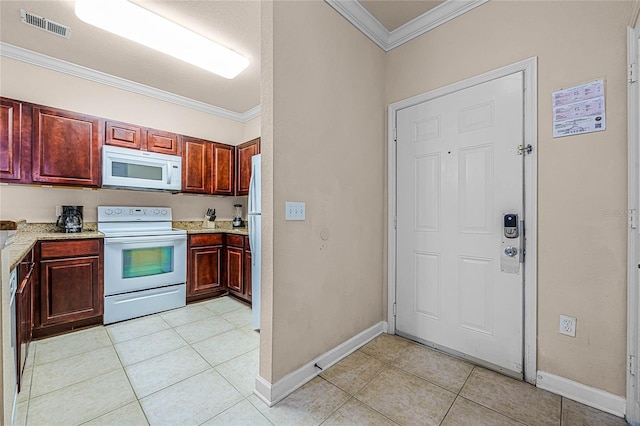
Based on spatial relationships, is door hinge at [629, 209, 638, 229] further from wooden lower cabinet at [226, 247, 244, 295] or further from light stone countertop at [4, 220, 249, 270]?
wooden lower cabinet at [226, 247, 244, 295]

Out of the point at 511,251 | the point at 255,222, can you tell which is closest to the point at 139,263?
the point at 255,222

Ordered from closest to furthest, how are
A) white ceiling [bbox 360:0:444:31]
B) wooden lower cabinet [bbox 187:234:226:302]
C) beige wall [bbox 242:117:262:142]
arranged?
white ceiling [bbox 360:0:444:31]
wooden lower cabinet [bbox 187:234:226:302]
beige wall [bbox 242:117:262:142]

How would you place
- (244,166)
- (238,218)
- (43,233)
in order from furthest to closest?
1. (238,218)
2. (244,166)
3. (43,233)

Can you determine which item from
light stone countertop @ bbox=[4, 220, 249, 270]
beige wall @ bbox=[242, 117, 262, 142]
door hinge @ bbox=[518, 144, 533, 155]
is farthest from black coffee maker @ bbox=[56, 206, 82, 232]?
door hinge @ bbox=[518, 144, 533, 155]

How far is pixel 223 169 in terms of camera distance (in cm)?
396

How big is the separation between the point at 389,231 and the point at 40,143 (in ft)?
11.3

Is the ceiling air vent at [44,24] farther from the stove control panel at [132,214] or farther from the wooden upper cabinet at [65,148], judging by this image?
the stove control panel at [132,214]

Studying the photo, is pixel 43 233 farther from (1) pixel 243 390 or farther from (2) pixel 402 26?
(2) pixel 402 26

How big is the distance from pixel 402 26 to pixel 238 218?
3300mm

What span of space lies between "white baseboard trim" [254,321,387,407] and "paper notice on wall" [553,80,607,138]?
2025mm

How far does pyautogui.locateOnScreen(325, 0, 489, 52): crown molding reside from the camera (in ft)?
6.81

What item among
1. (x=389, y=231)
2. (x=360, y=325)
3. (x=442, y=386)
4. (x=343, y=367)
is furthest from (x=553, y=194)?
(x=343, y=367)

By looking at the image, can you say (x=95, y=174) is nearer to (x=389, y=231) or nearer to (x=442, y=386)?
(x=389, y=231)

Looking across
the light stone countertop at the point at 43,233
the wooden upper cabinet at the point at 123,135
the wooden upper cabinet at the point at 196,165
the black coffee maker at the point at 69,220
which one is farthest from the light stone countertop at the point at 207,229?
the wooden upper cabinet at the point at 123,135
